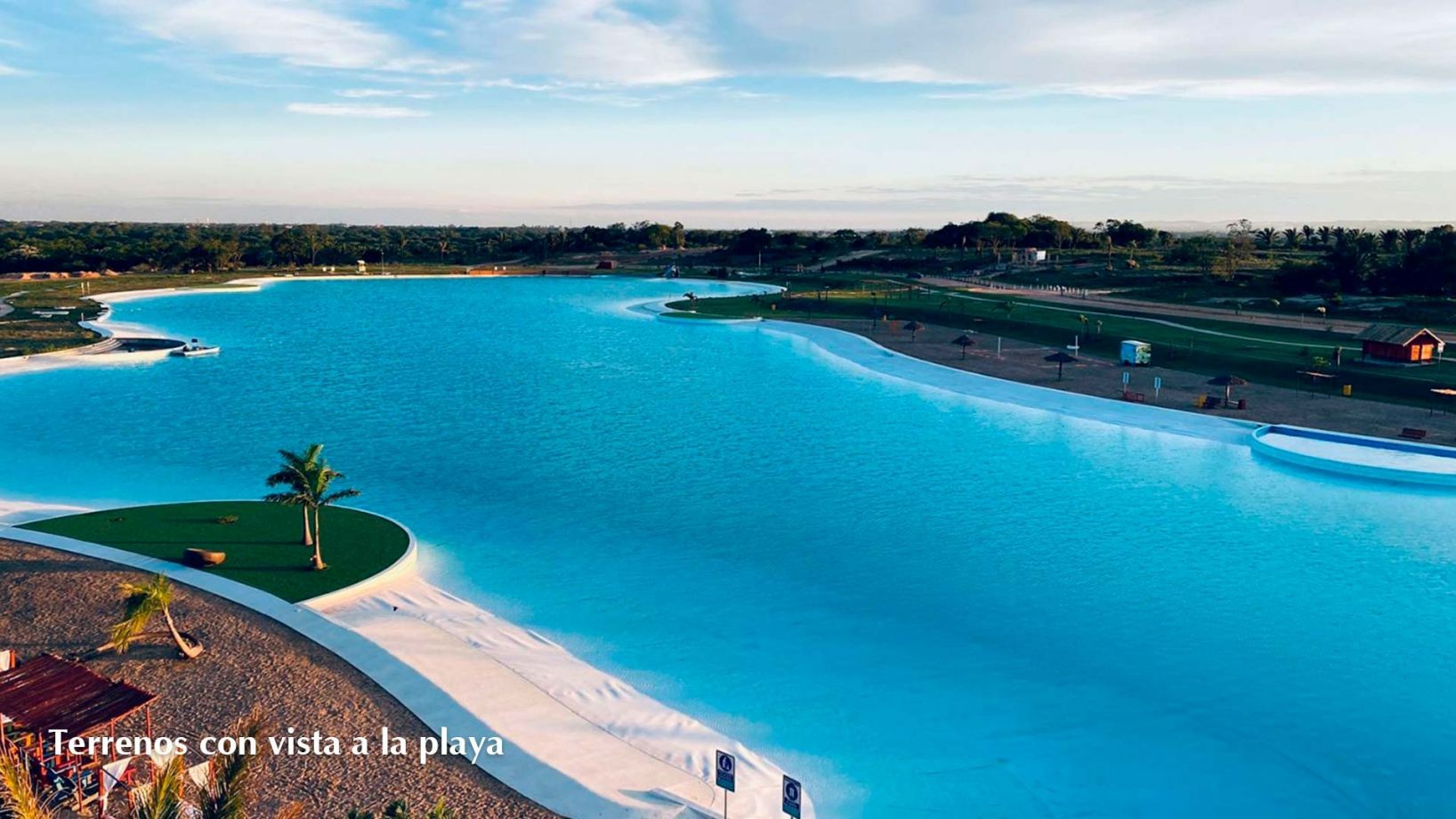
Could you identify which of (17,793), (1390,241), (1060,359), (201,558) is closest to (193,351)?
(201,558)

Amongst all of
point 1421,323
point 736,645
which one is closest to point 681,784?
point 736,645

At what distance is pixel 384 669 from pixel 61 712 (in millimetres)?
5305

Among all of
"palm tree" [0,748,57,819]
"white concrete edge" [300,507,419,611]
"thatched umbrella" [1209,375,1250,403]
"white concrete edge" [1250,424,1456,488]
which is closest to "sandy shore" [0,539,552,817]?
"white concrete edge" [300,507,419,611]

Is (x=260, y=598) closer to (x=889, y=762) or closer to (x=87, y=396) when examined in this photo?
(x=889, y=762)

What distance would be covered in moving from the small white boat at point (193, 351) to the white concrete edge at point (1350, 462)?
6023 centimetres

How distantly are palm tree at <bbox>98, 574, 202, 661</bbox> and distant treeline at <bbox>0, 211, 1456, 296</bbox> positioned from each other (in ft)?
277

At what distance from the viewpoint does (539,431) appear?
140ft

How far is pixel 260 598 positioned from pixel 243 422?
2433 cm

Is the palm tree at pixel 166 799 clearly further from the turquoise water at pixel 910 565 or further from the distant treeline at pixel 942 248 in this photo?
the distant treeline at pixel 942 248

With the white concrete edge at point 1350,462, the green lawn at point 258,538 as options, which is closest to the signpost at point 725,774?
the green lawn at point 258,538

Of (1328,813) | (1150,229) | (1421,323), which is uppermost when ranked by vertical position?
(1150,229)

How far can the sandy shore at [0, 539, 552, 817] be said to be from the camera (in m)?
15.1

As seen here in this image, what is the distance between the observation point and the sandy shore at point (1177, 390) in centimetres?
4134

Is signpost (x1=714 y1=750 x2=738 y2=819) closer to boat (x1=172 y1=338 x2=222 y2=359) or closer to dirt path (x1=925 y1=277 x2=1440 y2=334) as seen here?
boat (x1=172 y1=338 x2=222 y2=359)
